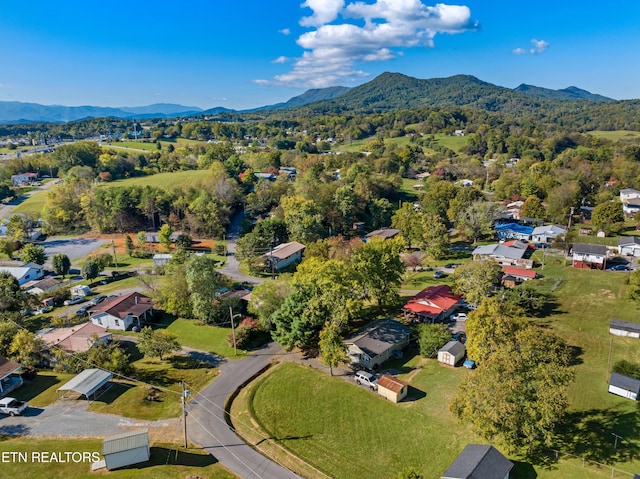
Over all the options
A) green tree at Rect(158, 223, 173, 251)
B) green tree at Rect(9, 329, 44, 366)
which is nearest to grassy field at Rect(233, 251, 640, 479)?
green tree at Rect(9, 329, 44, 366)

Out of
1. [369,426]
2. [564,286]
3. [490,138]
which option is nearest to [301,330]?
[369,426]

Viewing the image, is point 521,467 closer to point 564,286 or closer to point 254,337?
point 254,337

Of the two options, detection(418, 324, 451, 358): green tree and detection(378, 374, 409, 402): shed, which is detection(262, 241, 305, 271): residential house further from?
detection(378, 374, 409, 402): shed

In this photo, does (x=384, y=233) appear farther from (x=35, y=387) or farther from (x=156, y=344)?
(x=35, y=387)

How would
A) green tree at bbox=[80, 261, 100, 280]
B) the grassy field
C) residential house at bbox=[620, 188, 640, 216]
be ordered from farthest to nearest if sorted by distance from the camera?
residential house at bbox=[620, 188, 640, 216], green tree at bbox=[80, 261, 100, 280], the grassy field

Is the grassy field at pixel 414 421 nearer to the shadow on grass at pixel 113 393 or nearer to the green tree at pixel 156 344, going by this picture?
the green tree at pixel 156 344
